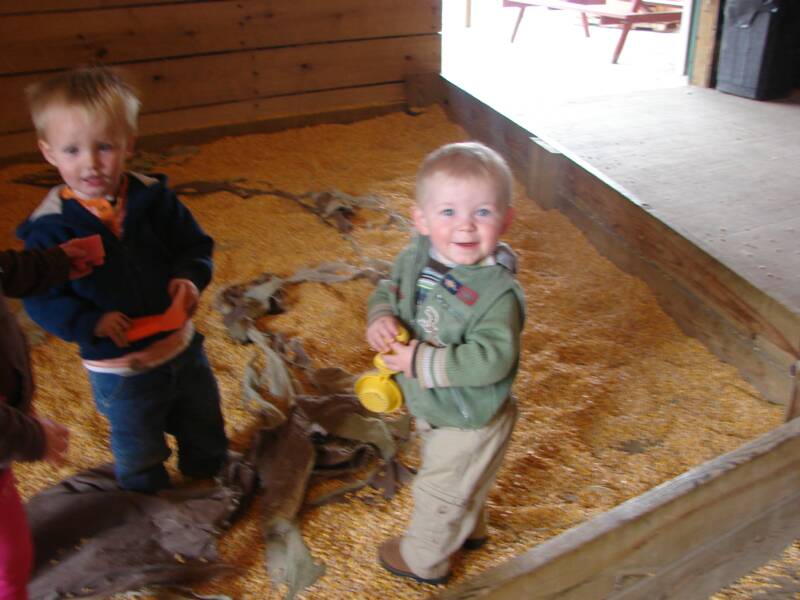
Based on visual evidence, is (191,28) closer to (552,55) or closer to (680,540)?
(552,55)

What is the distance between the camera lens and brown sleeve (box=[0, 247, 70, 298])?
3.68 ft

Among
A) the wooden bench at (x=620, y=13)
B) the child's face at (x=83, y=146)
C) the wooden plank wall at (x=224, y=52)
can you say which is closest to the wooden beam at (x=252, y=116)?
the wooden plank wall at (x=224, y=52)

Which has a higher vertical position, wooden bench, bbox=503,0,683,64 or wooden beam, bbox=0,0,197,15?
wooden beam, bbox=0,0,197,15

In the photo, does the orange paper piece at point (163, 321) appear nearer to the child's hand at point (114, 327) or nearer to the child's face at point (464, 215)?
the child's hand at point (114, 327)

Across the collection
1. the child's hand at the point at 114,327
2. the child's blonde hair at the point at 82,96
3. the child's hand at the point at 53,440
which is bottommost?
the child's hand at the point at 53,440

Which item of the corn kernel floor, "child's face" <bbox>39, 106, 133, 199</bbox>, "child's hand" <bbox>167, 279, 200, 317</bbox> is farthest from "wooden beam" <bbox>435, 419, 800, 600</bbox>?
"child's face" <bbox>39, 106, 133, 199</bbox>

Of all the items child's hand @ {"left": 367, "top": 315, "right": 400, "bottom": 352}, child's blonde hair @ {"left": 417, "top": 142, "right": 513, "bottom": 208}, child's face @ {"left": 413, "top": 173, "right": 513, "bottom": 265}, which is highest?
child's blonde hair @ {"left": 417, "top": 142, "right": 513, "bottom": 208}

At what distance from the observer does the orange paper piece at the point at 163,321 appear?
1305mm

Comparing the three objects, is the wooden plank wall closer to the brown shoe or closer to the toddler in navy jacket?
the toddler in navy jacket

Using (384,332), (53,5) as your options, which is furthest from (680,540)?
(53,5)

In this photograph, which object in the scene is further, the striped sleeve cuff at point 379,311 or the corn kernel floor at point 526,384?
the corn kernel floor at point 526,384

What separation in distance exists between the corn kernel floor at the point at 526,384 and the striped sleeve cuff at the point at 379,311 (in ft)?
1.65

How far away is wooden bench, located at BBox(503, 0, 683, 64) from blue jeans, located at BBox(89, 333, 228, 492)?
4.41 meters

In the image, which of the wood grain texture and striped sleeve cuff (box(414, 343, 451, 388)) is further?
the wood grain texture
